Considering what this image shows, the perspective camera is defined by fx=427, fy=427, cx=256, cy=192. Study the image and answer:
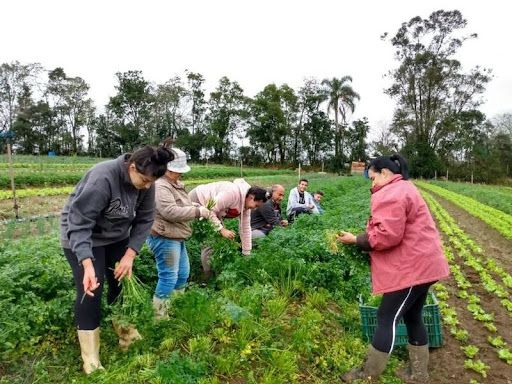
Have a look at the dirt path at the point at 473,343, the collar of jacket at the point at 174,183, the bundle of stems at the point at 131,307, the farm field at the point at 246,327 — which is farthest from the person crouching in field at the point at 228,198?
the dirt path at the point at 473,343

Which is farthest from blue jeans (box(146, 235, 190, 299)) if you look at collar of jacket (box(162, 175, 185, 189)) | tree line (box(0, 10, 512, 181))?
tree line (box(0, 10, 512, 181))

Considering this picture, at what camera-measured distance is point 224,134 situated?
5366cm

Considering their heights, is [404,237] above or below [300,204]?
above

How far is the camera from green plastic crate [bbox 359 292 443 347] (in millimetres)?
4250

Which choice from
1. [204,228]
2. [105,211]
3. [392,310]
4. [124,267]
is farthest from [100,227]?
[392,310]

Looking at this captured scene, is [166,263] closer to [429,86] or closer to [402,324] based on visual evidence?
[402,324]

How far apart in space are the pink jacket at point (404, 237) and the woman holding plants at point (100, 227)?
1.72 meters

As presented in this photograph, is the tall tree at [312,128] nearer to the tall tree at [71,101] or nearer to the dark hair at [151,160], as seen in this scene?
the tall tree at [71,101]

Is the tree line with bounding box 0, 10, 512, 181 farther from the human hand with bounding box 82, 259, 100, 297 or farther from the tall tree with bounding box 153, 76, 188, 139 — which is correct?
the human hand with bounding box 82, 259, 100, 297

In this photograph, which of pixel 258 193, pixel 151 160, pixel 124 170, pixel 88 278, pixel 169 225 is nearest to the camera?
pixel 88 278

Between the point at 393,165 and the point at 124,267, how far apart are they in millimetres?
2331

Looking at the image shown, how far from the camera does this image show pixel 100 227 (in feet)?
10.9

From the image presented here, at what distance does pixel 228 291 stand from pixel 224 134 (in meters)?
49.9

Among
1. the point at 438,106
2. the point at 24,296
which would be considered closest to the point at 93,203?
the point at 24,296
